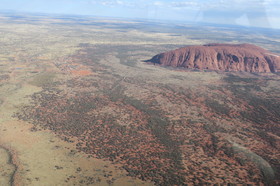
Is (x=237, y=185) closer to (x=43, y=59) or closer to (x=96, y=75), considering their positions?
(x=96, y=75)

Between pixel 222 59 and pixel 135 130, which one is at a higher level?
pixel 222 59

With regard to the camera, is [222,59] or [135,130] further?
[222,59]

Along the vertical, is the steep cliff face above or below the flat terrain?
above

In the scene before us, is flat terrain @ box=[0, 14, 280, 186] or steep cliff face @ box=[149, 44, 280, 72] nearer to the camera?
flat terrain @ box=[0, 14, 280, 186]
